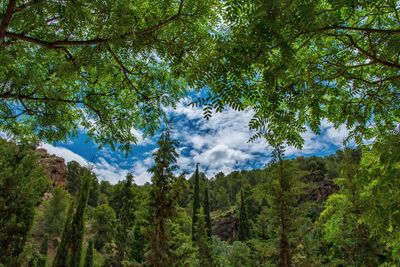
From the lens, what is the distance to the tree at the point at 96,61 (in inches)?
150

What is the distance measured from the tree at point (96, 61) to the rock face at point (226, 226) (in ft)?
193

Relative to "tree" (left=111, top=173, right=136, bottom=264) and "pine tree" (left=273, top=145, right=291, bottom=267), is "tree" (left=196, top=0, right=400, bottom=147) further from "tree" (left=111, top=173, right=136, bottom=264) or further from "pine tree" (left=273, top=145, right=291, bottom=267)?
"tree" (left=111, top=173, right=136, bottom=264)

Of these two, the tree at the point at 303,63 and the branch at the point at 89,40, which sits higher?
the branch at the point at 89,40

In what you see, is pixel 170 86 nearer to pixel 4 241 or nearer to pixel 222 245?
pixel 4 241

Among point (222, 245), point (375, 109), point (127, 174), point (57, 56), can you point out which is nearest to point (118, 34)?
point (57, 56)

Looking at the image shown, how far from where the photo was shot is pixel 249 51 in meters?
1.95

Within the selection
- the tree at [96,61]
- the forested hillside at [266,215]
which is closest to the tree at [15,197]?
the forested hillside at [266,215]

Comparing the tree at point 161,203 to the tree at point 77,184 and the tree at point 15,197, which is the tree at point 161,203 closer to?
the tree at point 15,197

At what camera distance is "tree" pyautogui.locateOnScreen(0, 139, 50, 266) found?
14430 millimetres

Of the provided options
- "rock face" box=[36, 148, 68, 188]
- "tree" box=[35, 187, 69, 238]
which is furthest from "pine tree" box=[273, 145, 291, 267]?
"rock face" box=[36, 148, 68, 188]

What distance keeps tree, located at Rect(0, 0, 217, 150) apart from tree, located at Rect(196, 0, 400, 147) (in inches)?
44.1

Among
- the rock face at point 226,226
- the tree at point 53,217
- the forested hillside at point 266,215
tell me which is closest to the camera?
the forested hillside at point 266,215

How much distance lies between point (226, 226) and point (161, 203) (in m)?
55.8

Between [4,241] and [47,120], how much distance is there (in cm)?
1222
